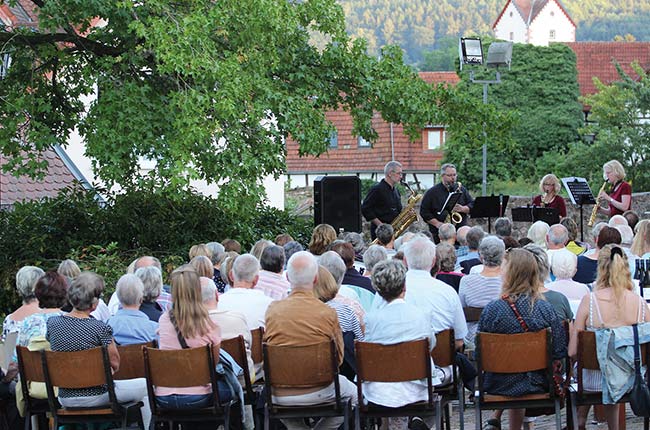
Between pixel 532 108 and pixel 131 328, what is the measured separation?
113ft

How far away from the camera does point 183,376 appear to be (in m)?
6.77

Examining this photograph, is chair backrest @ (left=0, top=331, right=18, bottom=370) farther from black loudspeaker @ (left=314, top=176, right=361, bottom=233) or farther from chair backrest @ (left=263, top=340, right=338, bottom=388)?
black loudspeaker @ (left=314, top=176, right=361, bottom=233)

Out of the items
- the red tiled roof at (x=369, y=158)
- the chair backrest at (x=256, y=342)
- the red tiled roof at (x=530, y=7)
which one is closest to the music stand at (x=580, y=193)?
the chair backrest at (x=256, y=342)

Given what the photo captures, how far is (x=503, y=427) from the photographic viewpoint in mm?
8383

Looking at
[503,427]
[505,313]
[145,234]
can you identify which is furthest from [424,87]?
[505,313]

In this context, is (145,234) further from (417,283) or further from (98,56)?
(417,283)

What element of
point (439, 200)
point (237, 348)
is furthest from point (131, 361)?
point (439, 200)

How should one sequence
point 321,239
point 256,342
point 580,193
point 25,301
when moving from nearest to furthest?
point 256,342 → point 25,301 → point 321,239 → point 580,193

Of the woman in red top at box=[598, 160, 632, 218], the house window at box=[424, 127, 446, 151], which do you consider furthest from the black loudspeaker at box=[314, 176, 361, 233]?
the house window at box=[424, 127, 446, 151]

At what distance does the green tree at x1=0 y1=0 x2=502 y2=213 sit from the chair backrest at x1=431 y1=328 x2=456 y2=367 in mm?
5101

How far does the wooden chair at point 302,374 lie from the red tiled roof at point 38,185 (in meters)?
15.1

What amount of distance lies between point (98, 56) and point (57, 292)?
676 cm

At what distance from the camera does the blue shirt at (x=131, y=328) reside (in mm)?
7285

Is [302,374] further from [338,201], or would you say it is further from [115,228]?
[338,201]
